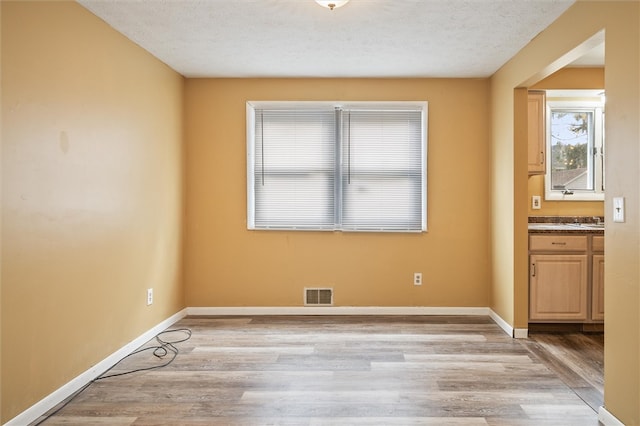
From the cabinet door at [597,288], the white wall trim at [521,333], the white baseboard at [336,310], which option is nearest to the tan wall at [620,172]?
the white wall trim at [521,333]

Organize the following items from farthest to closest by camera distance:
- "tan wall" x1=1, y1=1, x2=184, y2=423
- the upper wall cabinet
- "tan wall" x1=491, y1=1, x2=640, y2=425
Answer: the upper wall cabinet, "tan wall" x1=1, y1=1, x2=184, y2=423, "tan wall" x1=491, y1=1, x2=640, y2=425

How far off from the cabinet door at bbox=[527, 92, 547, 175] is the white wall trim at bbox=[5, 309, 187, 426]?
3.80m

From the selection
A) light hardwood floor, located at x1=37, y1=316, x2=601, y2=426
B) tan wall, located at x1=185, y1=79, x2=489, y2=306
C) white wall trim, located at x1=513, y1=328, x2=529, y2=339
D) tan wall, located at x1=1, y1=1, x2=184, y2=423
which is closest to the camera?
tan wall, located at x1=1, y1=1, x2=184, y2=423

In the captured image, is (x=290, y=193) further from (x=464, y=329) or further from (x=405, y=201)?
(x=464, y=329)

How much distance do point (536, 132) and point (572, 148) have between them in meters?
0.77

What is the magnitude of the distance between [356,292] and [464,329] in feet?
3.60

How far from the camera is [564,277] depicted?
365 cm

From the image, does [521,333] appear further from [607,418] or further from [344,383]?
[344,383]

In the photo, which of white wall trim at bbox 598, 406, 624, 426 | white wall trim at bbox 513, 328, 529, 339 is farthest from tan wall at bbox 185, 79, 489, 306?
white wall trim at bbox 598, 406, 624, 426

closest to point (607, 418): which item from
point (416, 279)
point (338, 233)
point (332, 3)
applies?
point (416, 279)

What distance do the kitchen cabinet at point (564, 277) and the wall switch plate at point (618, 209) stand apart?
1.59 meters

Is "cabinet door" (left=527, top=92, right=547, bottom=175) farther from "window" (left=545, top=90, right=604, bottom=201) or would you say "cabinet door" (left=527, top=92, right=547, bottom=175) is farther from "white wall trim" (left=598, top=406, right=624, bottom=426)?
"white wall trim" (left=598, top=406, right=624, bottom=426)

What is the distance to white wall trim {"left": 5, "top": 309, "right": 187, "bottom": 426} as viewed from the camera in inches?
85.7

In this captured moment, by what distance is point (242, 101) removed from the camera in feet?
14.0
